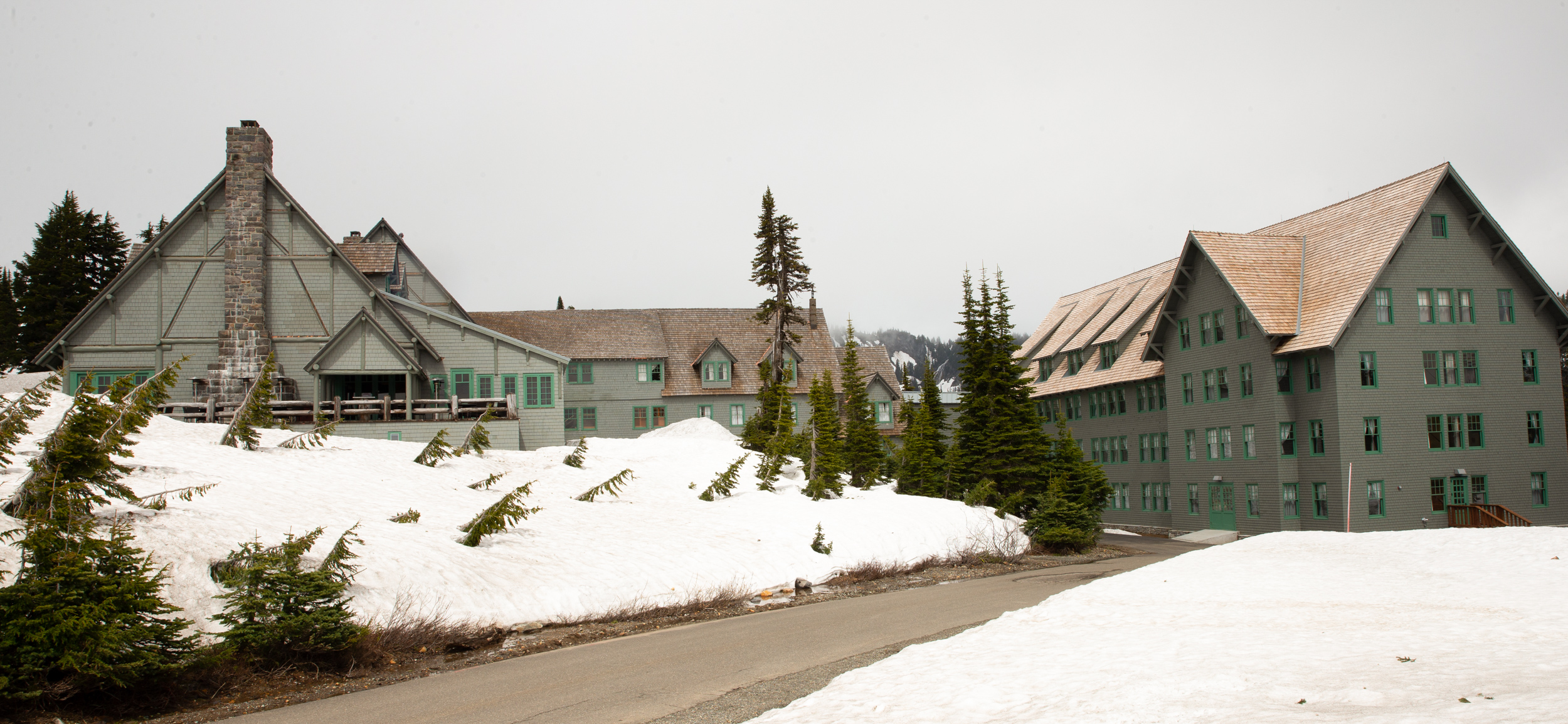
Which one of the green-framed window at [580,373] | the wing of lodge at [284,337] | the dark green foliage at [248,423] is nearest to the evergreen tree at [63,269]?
the wing of lodge at [284,337]

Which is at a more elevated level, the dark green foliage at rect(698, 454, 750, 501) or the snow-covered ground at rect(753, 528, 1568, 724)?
the dark green foliage at rect(698, 454, 750, 501)

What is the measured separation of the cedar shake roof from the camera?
57.7 meters

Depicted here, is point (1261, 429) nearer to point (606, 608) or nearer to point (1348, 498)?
point (1348, 498)

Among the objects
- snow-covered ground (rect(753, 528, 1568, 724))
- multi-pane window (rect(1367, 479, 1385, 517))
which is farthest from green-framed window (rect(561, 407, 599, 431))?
snow-covered ground (rect(753, 528, 1568, 724))

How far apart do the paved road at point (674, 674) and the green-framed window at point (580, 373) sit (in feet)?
135

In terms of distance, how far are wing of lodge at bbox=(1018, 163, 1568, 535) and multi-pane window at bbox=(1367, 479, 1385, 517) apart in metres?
0.05

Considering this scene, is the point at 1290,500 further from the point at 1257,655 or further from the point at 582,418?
the point at 582,418

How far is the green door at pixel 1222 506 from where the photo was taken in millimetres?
41469

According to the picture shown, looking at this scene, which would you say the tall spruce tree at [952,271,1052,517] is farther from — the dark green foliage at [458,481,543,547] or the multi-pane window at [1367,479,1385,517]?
the dark green foliage at [458,481,543,547]

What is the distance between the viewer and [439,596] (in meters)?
14.6

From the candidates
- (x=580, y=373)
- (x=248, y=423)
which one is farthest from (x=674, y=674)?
(x=580, y=373)

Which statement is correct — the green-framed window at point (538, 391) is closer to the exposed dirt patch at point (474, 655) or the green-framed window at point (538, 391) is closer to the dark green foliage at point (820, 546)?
the dark green foliage at point (820, 546)

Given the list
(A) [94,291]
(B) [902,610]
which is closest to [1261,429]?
(B) [902,610]

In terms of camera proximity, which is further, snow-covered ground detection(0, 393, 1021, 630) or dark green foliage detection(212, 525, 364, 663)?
snow-covered ground detection(0, 393, 1021, 630)
